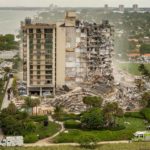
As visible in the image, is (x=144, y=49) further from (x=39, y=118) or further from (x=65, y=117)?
(x=39, y=118)

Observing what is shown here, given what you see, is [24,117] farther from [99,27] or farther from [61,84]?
[99,27]

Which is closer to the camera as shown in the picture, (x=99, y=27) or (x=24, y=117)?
(x=24, y=117)

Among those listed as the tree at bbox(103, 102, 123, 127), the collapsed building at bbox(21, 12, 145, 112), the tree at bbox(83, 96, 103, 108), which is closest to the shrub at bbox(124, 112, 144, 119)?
the tree at bbox(103, 102, 123, 127)

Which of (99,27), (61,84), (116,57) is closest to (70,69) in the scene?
(61,84)

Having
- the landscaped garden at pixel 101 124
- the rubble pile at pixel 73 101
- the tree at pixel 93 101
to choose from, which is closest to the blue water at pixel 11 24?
the rubble pile at pixel 73 101

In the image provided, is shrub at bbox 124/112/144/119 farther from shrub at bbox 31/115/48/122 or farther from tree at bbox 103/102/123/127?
shrub at bbox 31/115/48/122

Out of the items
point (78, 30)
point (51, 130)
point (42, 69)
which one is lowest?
point (51, 130)
